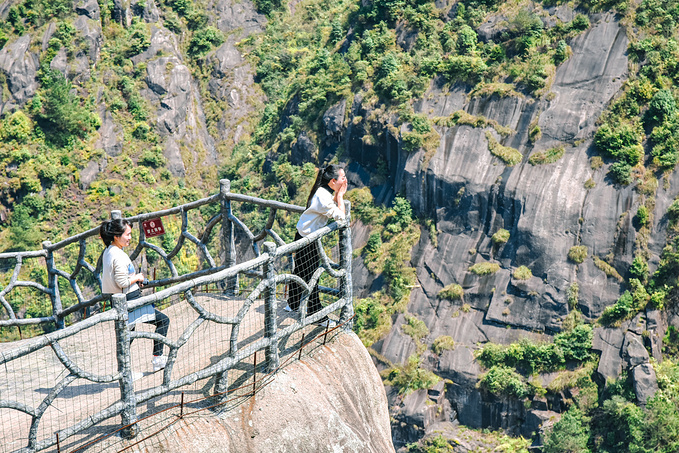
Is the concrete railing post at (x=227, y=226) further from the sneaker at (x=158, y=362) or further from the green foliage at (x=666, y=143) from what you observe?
the green foliage at (x=666, y=143)

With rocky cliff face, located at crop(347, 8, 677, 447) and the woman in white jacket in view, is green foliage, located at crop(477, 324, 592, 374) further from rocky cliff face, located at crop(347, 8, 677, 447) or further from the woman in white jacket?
the woman in white jacket

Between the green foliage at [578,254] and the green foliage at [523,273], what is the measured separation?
2.53 meters

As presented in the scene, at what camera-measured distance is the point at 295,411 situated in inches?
287

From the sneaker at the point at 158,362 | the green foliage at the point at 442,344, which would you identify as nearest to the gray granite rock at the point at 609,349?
the green foliage at the point at 442,344

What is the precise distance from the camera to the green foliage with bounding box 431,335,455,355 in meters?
41.2

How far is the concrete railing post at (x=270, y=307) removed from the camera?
688cm

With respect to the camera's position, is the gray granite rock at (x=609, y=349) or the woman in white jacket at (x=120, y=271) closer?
the woman in white jacket at (x=120, y=271)

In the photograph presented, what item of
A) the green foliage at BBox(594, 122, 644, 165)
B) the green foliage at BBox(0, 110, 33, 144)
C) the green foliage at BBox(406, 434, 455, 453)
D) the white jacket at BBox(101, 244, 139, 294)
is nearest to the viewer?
the white jacket at BBox(101, 244, 139, 294)

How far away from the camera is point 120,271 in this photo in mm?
7230

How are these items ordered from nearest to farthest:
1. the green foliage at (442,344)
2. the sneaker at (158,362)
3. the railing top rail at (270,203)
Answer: the sneaker at (158,362) → the railing top rail at (270,203) → the green foliage at (442,344)

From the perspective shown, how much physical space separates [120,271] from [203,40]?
61155mm

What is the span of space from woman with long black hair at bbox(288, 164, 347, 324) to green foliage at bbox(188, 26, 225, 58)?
6004 cm

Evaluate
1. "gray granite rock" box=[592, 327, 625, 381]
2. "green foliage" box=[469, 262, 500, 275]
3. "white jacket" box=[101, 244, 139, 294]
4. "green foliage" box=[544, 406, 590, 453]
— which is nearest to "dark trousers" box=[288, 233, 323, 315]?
"white jacket" box=[101, 244, 139, 294]

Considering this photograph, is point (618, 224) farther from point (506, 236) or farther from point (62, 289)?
point (62, 289)
